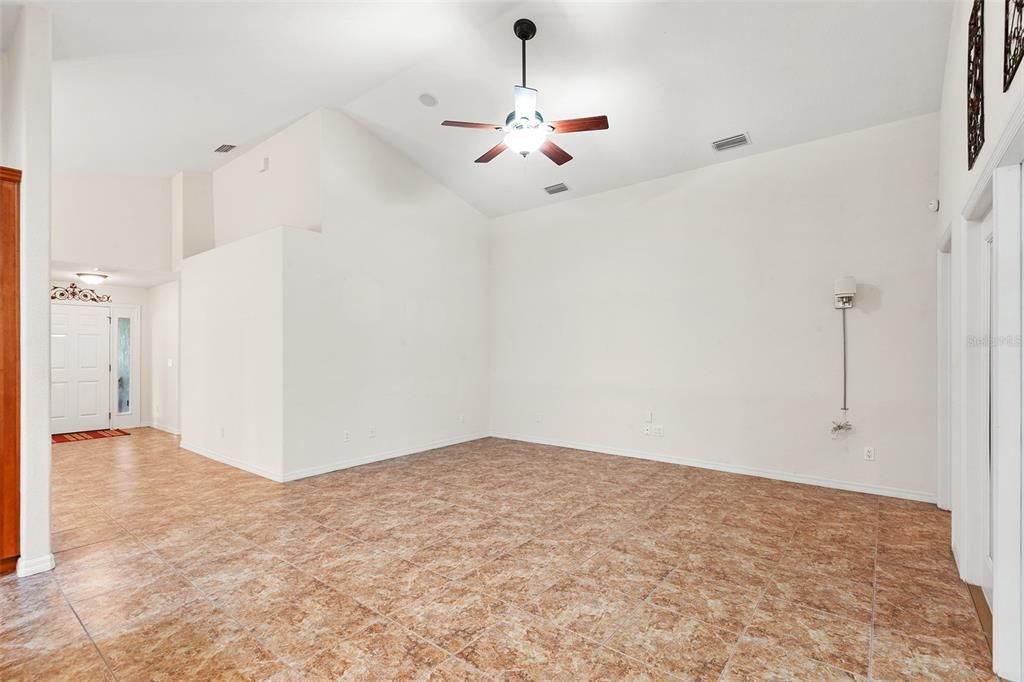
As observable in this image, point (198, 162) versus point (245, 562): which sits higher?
point (198, 162)

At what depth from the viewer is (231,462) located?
18.5 ft

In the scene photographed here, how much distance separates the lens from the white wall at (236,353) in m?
5.04

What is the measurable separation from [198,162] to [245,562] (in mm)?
5378

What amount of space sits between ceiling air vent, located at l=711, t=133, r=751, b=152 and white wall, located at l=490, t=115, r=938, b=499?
11.0 inches

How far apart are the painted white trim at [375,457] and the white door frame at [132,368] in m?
5.38

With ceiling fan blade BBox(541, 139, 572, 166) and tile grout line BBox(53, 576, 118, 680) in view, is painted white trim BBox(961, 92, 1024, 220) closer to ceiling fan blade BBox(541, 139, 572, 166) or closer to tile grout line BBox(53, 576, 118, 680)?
ceiling fan blade BBox(541, 139, 572, 166)

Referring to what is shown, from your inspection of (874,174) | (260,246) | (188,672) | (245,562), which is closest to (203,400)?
(260,246)

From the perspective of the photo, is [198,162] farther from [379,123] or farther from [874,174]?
[874,174]

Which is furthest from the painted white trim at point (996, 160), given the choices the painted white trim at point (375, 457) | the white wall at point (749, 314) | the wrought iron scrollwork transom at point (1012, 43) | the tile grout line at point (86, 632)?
the painted white trim at point (375, 457)

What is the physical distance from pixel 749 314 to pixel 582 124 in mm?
2832

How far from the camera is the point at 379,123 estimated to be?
18.3 feet

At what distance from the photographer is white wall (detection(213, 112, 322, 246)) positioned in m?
5.34

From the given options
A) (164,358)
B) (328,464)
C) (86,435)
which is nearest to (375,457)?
(328,464)

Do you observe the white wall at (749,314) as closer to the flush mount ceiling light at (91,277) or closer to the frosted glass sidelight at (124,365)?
the flush mount ceiling light at (91,277)
